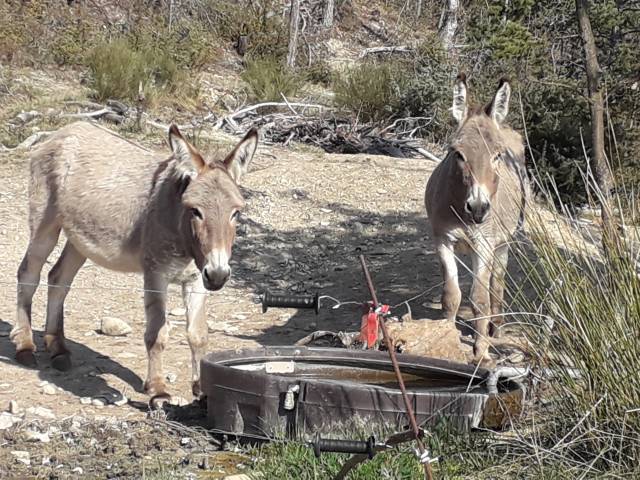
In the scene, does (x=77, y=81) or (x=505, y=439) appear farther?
(x=77, y=81)

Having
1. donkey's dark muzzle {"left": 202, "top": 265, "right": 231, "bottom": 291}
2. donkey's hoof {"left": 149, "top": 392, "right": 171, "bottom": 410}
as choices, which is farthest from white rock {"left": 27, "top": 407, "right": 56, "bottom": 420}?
donkey's dark muzzle {"left": 202, "top": 265, "right": 231, "bottom": 291}

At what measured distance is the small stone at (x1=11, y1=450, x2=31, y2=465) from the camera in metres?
5.07

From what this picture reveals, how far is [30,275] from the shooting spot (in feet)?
24.0

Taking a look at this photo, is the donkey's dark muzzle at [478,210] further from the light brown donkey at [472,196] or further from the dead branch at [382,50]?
the dead branch at [382,50]

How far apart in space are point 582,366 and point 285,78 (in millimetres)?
14060

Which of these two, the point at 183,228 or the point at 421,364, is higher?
the point at 183,228

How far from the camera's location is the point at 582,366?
13.7 ft

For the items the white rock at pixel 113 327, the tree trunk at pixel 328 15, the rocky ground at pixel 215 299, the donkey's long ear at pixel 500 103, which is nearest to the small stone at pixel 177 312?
the rocky ground at pixel 215 299

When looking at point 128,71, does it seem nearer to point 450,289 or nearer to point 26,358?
point 26,358

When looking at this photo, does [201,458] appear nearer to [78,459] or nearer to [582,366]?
[78,459]

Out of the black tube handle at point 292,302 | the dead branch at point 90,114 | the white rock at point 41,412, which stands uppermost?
the black tube handle at point 292,302

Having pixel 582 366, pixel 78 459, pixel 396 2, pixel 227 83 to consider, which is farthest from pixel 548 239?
pixel 396 2

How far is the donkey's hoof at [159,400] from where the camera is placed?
593cm

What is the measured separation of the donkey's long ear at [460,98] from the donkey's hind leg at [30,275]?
3.18 m
